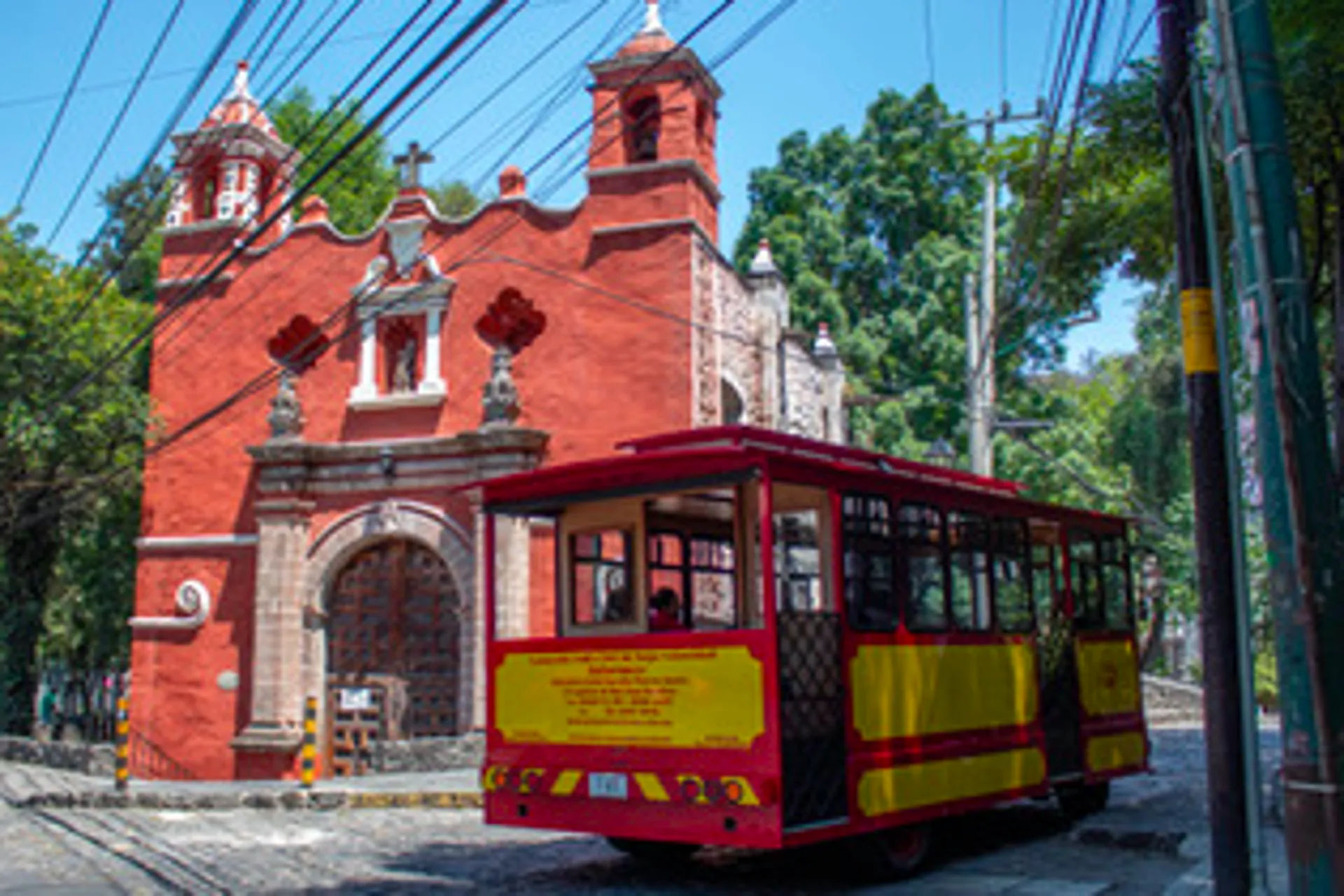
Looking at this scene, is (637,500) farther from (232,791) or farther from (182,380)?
(182,380)

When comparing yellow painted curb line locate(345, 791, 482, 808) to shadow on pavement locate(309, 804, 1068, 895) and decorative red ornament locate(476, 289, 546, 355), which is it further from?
decorative red ornament locate(476, 289, 546, 355)

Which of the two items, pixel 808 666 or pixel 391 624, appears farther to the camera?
pixel 391 624

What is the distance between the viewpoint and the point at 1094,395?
42531 millimetres

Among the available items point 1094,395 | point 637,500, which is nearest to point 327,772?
point 637,500

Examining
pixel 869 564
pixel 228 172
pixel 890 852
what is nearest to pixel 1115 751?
pixel 890 852

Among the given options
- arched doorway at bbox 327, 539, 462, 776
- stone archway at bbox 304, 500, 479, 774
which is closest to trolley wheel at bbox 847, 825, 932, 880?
stone archway at bbox 304, 500, 479, 774

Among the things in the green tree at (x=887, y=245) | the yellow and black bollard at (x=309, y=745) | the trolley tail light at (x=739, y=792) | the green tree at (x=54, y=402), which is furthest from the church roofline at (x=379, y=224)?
the green tree at (x=887, y=245)

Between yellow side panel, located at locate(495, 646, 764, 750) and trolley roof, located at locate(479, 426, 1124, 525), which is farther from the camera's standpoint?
trolley roof, located at locate(479, 426, 1124, 525)

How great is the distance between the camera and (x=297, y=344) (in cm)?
1992

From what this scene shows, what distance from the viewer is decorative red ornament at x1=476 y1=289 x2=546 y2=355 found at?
1845 cm

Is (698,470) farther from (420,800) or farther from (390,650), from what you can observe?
(390,650)

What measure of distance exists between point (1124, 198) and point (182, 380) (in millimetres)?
14743

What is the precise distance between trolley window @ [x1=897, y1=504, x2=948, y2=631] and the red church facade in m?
8.02

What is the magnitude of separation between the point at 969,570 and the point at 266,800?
888cm
